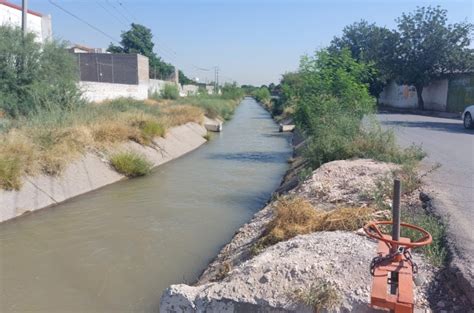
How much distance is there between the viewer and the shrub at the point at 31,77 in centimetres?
1558

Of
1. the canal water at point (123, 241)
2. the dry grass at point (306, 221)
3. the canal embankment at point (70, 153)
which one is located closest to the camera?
the dry grass at point (306, 221)

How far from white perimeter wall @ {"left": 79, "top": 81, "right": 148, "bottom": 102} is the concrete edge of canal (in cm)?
628

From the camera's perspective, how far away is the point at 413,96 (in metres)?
37.9

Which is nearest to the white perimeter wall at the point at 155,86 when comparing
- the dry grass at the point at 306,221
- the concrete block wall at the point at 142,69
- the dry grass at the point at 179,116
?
the concrete block wall at the point at 142,69

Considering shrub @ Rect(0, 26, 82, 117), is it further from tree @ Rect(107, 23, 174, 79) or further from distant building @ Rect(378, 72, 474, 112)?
tree @ Rect(107, 23, 174, 79)

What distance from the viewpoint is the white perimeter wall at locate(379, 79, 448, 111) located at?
32312mm

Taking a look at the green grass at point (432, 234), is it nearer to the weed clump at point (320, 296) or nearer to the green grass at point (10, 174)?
the weed clump at point (320, 296)

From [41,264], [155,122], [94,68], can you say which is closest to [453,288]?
[41,264]

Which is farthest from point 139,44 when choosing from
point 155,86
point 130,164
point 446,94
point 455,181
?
point 455,181

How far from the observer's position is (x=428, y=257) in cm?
447

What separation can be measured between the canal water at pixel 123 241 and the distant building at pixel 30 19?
14069 millimetres

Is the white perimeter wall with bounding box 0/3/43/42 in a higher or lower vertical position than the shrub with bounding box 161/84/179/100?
higher

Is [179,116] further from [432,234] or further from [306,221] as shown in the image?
[432,234]

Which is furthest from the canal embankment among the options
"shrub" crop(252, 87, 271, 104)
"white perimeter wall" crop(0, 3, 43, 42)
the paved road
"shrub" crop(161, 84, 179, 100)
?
"shrub" crop(252, 87, 271, 104)
